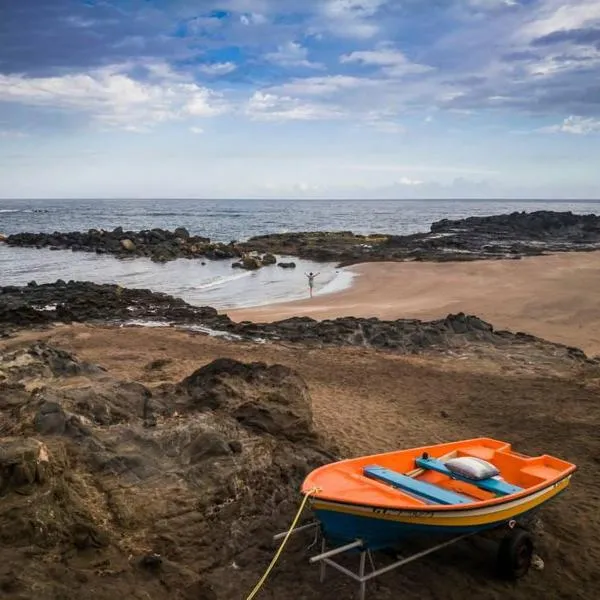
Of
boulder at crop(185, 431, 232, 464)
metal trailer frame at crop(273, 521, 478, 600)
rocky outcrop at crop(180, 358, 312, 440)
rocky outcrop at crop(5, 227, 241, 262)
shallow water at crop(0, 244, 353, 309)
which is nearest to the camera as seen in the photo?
metal trailer frame at crop(273, 521, 478, 600)

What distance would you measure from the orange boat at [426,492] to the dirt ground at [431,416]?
50 cm

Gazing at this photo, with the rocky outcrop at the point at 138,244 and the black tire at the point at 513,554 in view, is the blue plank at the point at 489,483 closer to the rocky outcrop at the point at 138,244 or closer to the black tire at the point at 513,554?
the black tire at the point at 513,554

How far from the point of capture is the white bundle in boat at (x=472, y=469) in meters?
6.81

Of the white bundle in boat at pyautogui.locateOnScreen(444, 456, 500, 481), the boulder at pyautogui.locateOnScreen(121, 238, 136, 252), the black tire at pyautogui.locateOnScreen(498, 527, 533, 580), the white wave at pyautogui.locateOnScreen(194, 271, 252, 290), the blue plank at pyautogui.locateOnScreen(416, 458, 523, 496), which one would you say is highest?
the boulder at pyautogui.locateOnScreen(121, 238, 136, 252)

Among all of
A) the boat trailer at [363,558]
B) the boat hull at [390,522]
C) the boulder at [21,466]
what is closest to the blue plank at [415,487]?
the boat hull at [390,522]

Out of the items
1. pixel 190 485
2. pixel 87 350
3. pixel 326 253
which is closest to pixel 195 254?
pixel 326 253

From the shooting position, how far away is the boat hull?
5566 millimetres

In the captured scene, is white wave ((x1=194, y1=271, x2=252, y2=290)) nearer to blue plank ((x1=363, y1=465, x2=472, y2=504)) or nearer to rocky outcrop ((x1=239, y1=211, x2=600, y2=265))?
rocky outcrop ((x1=239, y1=211, x2=600, y2=265))

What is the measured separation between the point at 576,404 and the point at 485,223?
2117 inches

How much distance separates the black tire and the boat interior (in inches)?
15.3

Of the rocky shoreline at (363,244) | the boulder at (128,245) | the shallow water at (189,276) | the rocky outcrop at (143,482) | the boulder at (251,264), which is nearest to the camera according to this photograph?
the rocky outcrop at (143,482)

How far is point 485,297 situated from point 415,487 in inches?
704

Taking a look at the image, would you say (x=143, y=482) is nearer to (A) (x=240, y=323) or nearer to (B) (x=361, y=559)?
(B) (x=361, y=559)

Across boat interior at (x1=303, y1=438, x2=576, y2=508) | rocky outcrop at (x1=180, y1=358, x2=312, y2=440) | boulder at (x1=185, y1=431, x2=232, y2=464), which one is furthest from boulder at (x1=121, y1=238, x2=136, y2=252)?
boat interior at (x1=303, y1=438, x2=576, y2=508)
